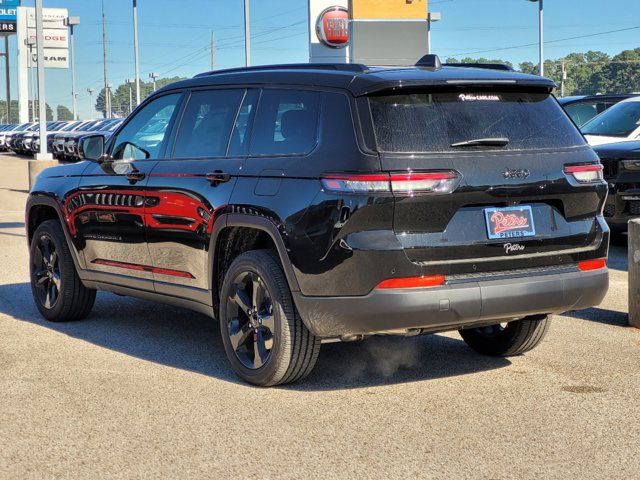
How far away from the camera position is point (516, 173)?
5711mm

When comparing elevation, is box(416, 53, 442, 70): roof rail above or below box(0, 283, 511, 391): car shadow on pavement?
above

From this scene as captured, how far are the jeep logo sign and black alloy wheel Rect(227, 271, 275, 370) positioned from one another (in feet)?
106

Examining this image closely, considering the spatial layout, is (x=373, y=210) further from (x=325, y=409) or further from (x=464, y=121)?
(x=325, y=409)

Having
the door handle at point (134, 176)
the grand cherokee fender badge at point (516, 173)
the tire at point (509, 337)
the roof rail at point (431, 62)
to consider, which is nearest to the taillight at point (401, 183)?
the grand cherokee fender badge at point (516, 173)

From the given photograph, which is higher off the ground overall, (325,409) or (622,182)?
(622,182)

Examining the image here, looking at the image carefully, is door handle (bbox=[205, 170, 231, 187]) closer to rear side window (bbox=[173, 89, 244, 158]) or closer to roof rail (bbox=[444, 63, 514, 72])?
rear side window (bbox=[173, 89, 244, 158])

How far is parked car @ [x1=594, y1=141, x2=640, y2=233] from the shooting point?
12133 mm

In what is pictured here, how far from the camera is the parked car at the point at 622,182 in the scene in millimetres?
12133

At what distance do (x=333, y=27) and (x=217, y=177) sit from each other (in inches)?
1270

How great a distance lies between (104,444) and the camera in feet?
16.7

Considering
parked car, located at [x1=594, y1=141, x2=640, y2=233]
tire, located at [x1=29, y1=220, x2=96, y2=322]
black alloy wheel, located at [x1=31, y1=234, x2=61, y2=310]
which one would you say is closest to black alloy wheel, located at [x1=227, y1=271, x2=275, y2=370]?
tire, located at [x1=29, y1=220, x2=96, y2=322]

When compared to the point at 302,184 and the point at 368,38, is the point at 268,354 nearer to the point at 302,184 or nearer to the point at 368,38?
the point at 302,184

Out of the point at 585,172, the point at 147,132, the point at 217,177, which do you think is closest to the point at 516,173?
the point at 585,172

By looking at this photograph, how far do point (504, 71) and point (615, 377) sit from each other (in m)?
1.90
